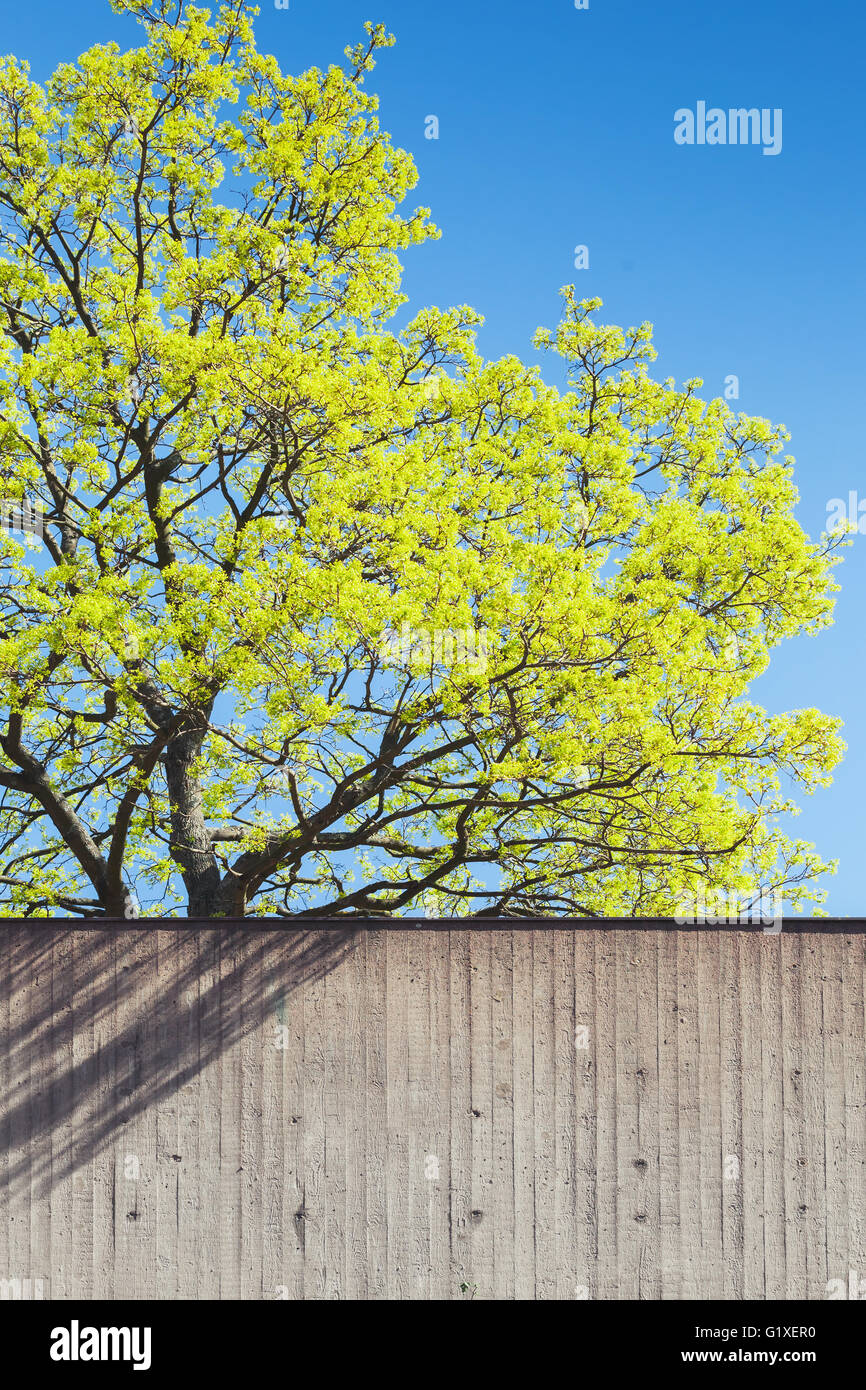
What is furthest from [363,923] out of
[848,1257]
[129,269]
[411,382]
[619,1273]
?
[129,269]

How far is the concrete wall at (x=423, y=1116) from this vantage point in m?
4.69

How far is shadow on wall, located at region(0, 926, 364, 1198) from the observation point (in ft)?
15.7

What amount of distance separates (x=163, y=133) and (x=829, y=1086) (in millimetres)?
7893

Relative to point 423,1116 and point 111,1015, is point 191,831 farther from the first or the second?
point 423,1116

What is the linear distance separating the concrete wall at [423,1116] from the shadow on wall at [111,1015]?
0.04 feet

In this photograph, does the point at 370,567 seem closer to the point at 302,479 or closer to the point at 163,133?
the point at 302,479

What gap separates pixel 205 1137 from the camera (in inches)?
187

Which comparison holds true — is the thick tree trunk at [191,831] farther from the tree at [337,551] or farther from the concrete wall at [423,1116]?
the concrete wall at [423,1116]

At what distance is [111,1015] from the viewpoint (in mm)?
4844

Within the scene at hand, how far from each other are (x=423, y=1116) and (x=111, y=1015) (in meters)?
1.67

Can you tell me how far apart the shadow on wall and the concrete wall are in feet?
0.04

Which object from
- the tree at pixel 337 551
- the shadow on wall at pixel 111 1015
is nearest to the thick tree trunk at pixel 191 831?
the tree at pixel 337 551

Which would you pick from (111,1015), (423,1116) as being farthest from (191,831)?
(423,1116)
